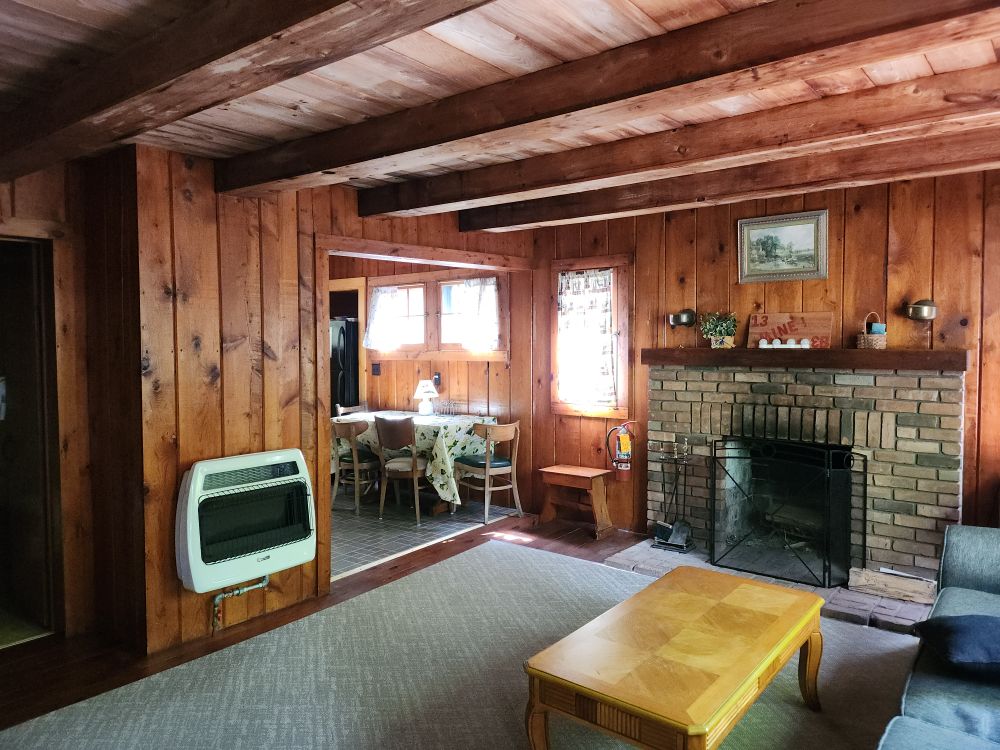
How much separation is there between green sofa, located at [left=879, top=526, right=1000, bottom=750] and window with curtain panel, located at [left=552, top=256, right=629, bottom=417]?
8.74 feet

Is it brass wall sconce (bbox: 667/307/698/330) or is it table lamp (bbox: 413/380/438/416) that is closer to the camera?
brass wall sconce (bbox: 667/307/698/330)

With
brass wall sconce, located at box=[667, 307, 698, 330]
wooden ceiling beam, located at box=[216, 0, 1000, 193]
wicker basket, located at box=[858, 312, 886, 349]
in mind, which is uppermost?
wooden ceiling beam, located at box=[216, 0, 1000, 193]

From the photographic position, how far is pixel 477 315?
611 cm

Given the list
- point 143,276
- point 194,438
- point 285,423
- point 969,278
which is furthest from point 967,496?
point 143,276

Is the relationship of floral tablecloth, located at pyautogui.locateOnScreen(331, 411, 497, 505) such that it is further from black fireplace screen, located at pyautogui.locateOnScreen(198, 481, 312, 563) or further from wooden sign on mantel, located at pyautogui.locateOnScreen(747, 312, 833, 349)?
wooden sign on mantel, located at pyautogui.locateOnScreen(747, 312, 833, 349)

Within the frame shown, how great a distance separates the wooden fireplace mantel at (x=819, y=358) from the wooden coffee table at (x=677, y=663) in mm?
1741

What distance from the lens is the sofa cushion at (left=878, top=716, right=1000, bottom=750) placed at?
1.80m

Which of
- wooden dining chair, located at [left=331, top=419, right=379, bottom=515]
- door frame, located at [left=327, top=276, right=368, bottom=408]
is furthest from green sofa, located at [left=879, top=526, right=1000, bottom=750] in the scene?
door frame, located at [left=327, top=276, right=368, bottom=408]

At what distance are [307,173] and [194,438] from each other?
4.43 feet

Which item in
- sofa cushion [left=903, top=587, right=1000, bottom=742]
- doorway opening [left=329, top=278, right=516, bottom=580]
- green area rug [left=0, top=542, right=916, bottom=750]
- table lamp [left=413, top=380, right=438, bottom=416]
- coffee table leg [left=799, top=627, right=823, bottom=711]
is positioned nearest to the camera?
sofa cushion [left=903, top=587, right=1000, bottom=742]

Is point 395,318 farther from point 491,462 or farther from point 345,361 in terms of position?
point 491,462

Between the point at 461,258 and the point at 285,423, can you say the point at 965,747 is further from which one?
the point at 461,258

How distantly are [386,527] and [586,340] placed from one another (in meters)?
2.08

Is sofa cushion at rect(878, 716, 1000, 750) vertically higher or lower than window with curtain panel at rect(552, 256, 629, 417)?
lower
